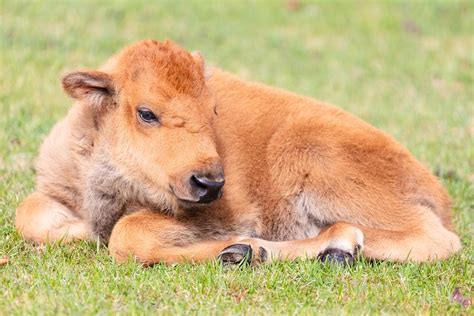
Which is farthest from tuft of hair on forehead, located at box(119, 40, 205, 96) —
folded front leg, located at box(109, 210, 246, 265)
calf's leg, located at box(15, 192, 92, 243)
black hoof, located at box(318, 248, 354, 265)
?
black hoof, located at box(318, 248, 354, 265)

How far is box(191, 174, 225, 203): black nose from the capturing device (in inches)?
219

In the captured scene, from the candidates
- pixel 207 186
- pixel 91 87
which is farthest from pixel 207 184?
pixel 91 87

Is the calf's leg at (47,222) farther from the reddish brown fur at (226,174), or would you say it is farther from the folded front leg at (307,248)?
the folded front leg at (307,248)

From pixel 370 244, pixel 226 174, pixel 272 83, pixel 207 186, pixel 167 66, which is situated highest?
pixel 167 66

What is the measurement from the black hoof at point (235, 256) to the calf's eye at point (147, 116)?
945mm

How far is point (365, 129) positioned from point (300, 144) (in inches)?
23.6

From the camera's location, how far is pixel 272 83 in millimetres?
12289

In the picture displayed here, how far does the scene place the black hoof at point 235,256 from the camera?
19.0 feet

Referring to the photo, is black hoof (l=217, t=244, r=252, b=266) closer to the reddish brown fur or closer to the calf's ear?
the reddish brown fur

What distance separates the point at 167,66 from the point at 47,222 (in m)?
1.41

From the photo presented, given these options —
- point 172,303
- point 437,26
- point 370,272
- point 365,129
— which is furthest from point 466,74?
point 172,303

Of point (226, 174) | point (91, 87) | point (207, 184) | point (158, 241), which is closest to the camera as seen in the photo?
point (207, 184)

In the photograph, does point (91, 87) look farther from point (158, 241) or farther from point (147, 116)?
point (158, 241)

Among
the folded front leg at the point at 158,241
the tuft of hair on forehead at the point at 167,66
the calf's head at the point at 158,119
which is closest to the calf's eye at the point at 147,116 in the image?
the calf's head at the point at 158,119
